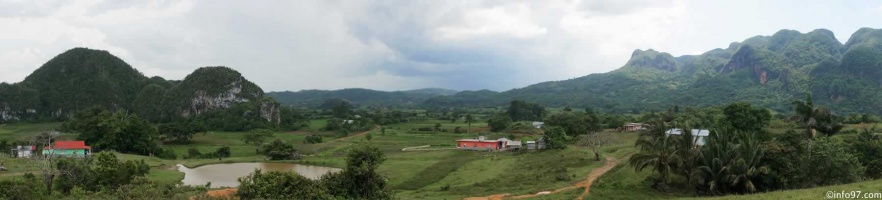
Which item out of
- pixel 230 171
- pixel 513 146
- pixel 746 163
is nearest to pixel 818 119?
pixel 746 163

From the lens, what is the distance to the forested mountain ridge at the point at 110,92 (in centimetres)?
11550

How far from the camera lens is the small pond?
138 feet

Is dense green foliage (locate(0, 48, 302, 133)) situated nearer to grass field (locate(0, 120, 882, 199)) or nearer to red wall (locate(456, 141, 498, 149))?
grass field (locate(0, 120, 882, 199))

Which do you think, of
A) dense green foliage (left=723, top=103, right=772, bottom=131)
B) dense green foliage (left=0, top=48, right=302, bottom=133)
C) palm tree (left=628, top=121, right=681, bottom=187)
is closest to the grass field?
palm tree (left=628, top=121, right=681, bottom=187)

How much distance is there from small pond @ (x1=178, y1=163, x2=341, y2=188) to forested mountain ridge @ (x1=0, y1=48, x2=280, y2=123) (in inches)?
2561

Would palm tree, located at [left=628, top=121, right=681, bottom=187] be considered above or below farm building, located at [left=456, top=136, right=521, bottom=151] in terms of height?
above

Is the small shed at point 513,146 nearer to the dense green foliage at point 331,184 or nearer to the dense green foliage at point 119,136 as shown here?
the dense green foliage at point 331,184

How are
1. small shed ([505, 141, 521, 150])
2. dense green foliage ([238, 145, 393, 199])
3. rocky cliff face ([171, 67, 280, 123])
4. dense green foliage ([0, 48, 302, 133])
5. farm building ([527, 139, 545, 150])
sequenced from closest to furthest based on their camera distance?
1. dense green foliage ([238, 145, 393, 199])
2. farm building ([527, 139, 545, 150])
3. small shed ([505, 141, 521, 150])
4. dense green foliage ([0, 48, 302, 133])
5. rocky cliff face ([171, 67, 280, 123])

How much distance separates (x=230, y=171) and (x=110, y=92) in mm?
107456

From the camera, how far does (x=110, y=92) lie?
13275cm

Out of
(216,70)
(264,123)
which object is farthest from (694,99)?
(216,70)

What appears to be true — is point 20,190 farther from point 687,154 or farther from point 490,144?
point 490,144

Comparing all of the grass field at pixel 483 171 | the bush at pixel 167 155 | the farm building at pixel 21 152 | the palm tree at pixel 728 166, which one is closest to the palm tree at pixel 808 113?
the grass field at pixel 483 171

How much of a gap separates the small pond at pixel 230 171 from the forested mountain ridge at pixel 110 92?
213ft
